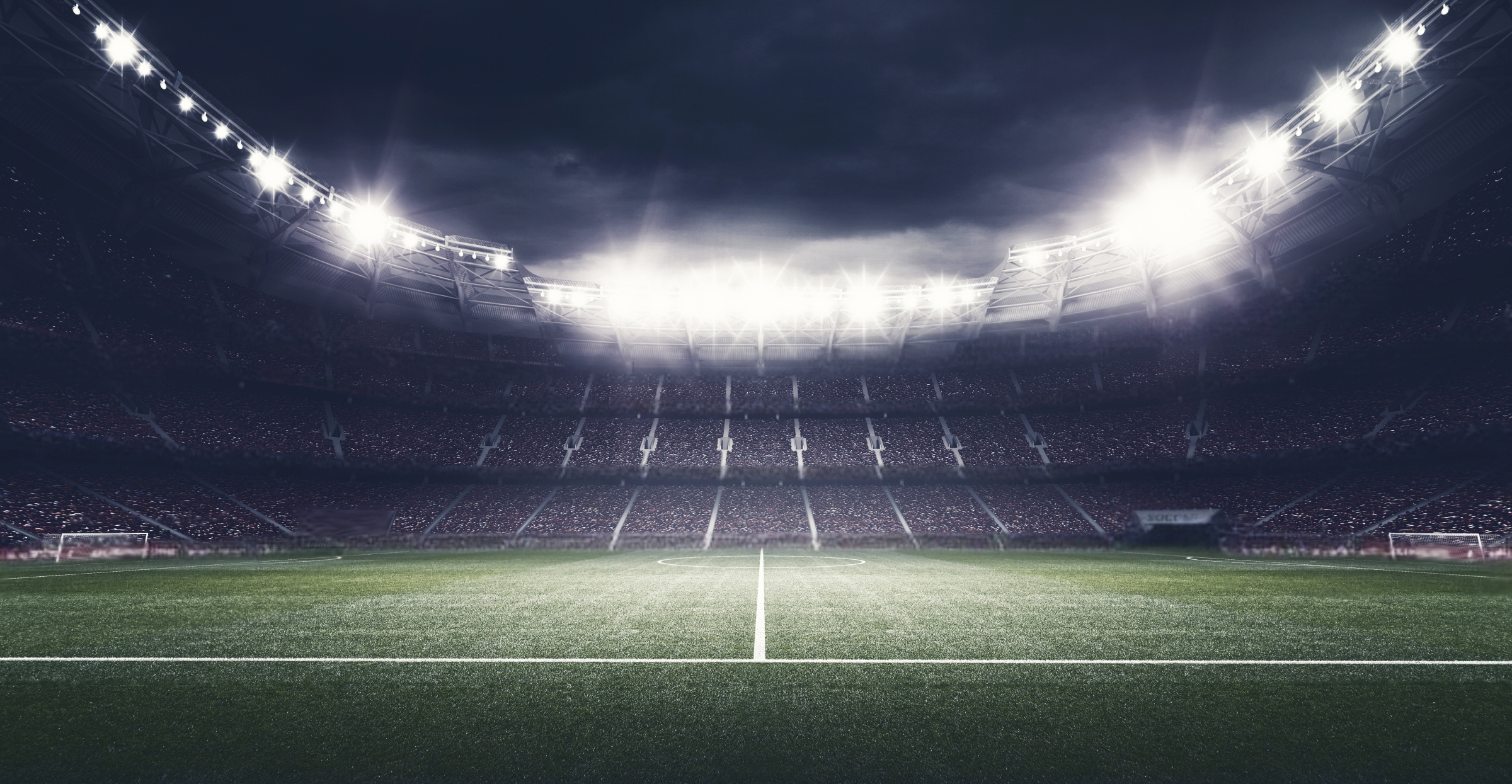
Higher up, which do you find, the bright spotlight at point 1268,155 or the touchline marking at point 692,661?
the bright spotlight at point 1268,155

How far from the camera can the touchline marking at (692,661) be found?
6.05 metres

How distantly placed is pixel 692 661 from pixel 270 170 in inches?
1422

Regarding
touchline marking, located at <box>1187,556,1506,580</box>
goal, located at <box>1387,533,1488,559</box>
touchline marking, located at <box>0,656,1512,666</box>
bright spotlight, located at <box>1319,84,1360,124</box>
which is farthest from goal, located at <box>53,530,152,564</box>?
bright spotlight, located at <box>1319,84,1360,124</box>

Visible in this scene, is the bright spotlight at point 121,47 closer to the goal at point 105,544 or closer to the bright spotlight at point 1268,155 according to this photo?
the goal at point 105,544

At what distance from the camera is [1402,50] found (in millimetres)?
24312

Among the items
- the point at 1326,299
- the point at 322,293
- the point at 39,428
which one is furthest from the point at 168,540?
the point at 1326,299

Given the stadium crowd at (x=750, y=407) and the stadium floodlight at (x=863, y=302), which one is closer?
the stadium crowd at (x=750, y=407)

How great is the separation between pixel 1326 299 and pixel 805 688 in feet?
147

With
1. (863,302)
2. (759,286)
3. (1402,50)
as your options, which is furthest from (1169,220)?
(759,286)

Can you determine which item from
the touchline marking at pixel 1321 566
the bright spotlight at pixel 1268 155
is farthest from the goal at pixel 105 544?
the bright spotlight at pixel 1268 155

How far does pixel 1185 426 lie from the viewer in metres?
42.7

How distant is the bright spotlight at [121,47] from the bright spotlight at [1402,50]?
45.7 meters

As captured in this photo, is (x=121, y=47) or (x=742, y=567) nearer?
(x=742, y=567)

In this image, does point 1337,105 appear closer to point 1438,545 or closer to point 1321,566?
point 1438,545
